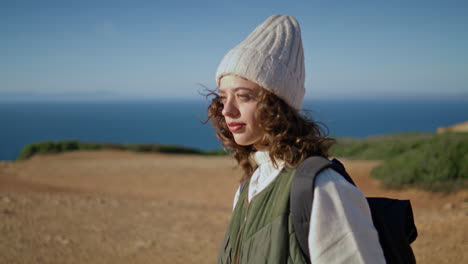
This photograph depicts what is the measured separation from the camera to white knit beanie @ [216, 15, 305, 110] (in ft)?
5.66

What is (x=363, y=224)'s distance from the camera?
4.50 ft

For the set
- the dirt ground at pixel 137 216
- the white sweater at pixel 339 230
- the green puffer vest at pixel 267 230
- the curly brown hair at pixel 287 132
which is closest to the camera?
the white sweater at pixel 339 230

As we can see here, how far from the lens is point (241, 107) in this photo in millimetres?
1808

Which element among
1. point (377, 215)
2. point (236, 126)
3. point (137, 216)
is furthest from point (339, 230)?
point (137, 216)

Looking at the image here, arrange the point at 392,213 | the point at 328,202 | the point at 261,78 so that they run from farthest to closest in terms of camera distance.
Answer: the point at 261,78 < the point at 392,213 < the point at 328,202

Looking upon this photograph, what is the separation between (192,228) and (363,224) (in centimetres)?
547

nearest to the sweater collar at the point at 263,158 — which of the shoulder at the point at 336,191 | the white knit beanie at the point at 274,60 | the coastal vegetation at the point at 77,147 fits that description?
the white knit beanie at the point at 274,60

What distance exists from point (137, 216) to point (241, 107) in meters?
6.03

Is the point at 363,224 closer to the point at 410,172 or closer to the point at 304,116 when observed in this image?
the point at 304,116

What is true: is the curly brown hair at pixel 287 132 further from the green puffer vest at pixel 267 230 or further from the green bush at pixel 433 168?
the green bush at pixel 433 168

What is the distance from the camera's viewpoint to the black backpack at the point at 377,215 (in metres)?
1.41

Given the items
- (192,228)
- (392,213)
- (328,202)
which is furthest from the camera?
(192,228)

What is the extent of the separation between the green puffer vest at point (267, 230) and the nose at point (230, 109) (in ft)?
1.18

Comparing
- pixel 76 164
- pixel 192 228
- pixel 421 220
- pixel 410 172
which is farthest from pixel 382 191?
pixel 76 164
